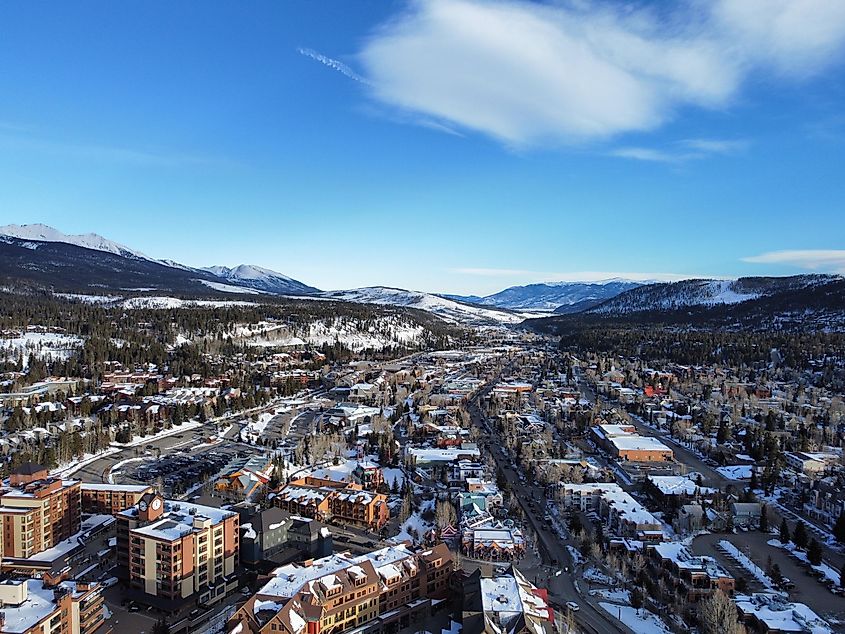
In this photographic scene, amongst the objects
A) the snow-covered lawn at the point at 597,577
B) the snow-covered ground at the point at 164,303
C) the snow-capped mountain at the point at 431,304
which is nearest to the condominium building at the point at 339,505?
the snow-covered lawn at the point at 597,577

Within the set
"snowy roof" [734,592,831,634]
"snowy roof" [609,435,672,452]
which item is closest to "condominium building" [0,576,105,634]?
"snowy roof" [734,592,831,634]

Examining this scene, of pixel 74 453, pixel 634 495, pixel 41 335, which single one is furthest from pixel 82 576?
pixel 41 335

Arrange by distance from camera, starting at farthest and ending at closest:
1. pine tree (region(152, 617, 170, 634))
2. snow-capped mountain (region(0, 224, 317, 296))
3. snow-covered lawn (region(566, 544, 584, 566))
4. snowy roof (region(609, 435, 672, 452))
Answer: snow-capped mountain (region(0, 224, 317, 296)) → snowy roof (region(609, 435, 672, 452)) → snow-covered lawn (region(566, 544, 584, 566)) → pine tree (region(152, 617, 170, 634))

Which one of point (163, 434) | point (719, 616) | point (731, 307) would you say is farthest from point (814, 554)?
point (731, 307)

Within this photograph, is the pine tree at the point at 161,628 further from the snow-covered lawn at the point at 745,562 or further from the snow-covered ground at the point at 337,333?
the snow-covered ground at the point at 337,333

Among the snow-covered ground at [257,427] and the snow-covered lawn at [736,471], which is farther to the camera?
the snow-covered ground at [257,427]

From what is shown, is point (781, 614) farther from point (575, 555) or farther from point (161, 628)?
point (161, 628)

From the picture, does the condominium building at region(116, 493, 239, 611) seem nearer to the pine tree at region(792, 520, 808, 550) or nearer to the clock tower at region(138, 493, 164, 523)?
the clock tower at region(138, 493, 164, 523)
